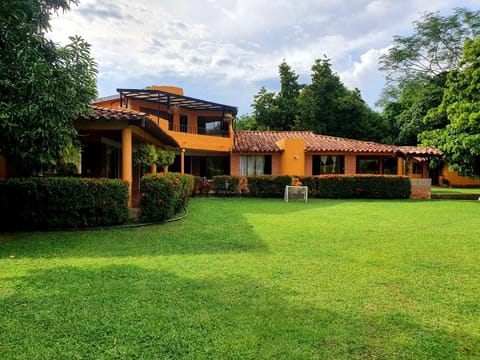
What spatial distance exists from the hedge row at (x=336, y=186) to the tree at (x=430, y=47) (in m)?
23.1

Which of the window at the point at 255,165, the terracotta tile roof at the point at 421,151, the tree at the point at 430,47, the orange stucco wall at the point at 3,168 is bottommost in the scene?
the orange stucco wall at the point at 3,168

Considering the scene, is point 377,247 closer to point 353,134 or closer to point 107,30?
point 107,30

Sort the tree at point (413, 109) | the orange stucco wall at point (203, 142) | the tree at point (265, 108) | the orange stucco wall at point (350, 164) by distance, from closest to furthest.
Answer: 1. the orange stucco wall at point (203, 142)
2. the orange stucco wall at point (350, 164)
3. the tree at point (413, 109)
4. the tree at point (265, 108)

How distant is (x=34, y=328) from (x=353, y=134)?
121 feet

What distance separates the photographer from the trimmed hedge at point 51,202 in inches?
307

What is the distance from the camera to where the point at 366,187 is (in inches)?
744

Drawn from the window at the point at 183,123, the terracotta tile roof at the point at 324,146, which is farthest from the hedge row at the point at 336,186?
the window at the point at 183,123

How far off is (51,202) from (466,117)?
21.4 m

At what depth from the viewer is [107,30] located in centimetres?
1136

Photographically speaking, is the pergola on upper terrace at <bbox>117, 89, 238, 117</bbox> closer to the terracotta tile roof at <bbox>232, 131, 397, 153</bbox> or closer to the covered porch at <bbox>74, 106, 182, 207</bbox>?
the terracotta tile roof at <bbox>232, 131, 397, 153</bbox>

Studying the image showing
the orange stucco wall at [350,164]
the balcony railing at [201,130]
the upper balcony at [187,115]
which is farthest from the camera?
the balcony railing at [201,130]

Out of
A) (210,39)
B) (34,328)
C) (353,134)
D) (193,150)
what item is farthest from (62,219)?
(353,134)

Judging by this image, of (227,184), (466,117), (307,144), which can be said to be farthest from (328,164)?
(227,184)

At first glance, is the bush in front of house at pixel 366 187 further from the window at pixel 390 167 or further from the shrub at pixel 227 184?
the window at pixel 390 167
